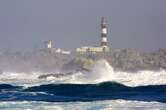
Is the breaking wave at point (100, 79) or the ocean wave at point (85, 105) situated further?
the breaking wave at point (100, 79)

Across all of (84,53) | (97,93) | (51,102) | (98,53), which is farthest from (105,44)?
(51,102)

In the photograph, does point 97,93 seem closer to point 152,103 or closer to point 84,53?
point 152,103

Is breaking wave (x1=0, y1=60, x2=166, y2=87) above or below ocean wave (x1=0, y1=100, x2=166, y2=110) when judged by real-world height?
above

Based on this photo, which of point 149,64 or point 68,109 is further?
point 149,64

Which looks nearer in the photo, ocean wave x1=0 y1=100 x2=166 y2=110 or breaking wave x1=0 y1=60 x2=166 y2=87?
ocean wave x1=0 y1=100 x2=166 y2=110

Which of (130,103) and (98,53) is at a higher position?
(98,53)

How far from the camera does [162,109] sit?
125ft

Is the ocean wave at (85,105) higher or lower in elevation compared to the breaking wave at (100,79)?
lower

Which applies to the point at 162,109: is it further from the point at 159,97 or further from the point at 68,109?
the point at 159,97

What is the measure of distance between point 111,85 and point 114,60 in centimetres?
11628

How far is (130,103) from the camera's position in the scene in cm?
4203

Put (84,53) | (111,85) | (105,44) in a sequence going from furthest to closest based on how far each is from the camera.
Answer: (84,53)
(105,44)
(111,85)

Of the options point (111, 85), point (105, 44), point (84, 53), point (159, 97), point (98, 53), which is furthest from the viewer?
point (84, 53)

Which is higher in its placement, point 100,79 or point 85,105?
point 100,79
